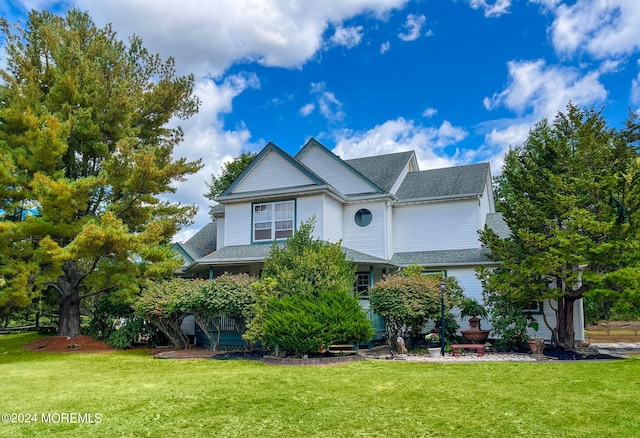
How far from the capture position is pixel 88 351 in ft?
55.5

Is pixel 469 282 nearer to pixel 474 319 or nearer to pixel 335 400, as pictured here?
pixel 474 319

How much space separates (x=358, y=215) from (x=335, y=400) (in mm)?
12959

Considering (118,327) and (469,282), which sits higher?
(469,282)

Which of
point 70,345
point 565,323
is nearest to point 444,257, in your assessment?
point 565,323

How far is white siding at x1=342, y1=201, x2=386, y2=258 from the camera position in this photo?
19.8 m

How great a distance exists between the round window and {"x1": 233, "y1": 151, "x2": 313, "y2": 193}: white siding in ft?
9.80

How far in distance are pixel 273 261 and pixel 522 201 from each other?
8443 mm

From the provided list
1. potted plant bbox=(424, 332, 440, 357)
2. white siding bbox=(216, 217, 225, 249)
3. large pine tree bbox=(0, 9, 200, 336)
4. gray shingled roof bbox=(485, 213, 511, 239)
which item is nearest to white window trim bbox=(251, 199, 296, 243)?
large pine tree bbox=(0, 9, 200, 336)

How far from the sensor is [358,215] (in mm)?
20531

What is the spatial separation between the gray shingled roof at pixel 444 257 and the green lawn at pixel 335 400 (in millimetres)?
6494

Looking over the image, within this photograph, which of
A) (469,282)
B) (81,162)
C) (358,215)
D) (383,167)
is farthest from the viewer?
(383,167)

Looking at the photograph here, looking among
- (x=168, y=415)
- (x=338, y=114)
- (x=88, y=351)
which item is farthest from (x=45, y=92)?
(x=168, y=415)

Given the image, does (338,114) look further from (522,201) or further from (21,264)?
(21,264)

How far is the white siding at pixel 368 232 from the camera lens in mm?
19844
